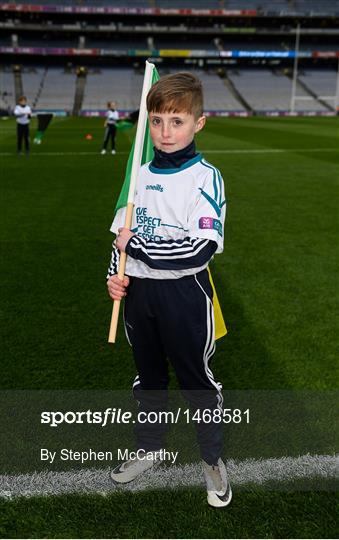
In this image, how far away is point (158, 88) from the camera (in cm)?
176

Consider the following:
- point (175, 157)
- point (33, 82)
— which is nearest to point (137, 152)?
point (175, 157)

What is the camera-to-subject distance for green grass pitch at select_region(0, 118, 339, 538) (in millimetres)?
1973

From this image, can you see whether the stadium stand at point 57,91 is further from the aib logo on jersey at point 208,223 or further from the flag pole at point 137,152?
the aib logo on jersey at point 208,223

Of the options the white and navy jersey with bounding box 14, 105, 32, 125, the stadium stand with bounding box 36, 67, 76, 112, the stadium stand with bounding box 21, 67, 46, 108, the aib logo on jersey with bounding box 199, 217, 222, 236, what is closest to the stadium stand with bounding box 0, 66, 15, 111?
the stadium stand with bounding box 21, 67, 46, 108

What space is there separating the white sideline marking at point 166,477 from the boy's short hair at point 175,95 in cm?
155

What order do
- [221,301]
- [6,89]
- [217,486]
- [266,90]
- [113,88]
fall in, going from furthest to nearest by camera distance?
1. [266,90]
2. [113,88]
3. [6,89]
4. [221,301]
5. [217,486]

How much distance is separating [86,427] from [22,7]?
49246 millimetres

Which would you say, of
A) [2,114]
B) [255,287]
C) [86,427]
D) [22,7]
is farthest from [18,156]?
[22,7]

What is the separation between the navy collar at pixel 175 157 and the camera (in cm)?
181

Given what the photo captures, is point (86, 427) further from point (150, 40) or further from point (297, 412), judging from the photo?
point (150, 40)

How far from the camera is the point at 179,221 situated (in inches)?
72.5

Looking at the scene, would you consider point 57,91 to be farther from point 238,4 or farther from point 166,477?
point 166,477

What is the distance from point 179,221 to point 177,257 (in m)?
0.15

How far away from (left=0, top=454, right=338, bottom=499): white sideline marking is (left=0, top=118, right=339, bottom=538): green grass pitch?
0.20ft
